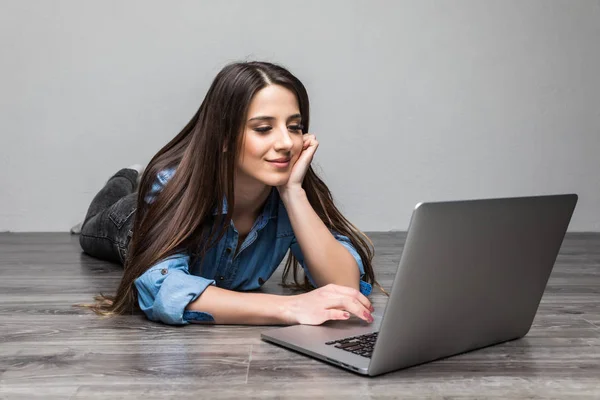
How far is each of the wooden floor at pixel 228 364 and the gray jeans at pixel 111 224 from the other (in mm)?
587

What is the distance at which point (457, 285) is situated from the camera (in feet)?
4.70

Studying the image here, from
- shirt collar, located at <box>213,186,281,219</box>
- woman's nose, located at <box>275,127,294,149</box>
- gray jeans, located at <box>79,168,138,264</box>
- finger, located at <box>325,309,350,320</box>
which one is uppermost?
woman's nose, located at <box>275,127,294,149</box>

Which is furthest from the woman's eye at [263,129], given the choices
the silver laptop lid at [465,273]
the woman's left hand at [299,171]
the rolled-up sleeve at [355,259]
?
the silver laptop lid at [465,273]

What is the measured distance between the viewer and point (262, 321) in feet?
6.18

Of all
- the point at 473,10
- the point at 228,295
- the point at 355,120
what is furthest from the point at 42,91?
the point at 228,295

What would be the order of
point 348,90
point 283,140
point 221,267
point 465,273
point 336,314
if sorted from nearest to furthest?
point 465,273 → point 336,314 → point 283,140 → point 221,267 → point 348,90

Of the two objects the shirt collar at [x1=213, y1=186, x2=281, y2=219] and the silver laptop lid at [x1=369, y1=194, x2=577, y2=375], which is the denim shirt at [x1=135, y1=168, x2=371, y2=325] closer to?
the shirt collar at [x1=213, y1=186, x2=281, y2=219]

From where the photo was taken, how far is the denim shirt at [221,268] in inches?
74.3

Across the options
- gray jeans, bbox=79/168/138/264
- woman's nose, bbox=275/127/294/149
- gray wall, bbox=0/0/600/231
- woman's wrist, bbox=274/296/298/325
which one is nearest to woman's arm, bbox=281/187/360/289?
woman's nose, bbox=275/127/294/149

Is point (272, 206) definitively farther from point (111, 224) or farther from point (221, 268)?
point (111, 224)

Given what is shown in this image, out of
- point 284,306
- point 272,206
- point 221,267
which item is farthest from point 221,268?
point 284,306

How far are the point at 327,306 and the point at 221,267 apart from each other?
554 millimetres

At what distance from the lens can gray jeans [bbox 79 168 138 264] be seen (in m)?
2.90

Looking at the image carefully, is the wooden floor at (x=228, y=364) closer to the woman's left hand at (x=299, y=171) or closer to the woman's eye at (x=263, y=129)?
→ the woman's left hand at (x=299, y=171)
